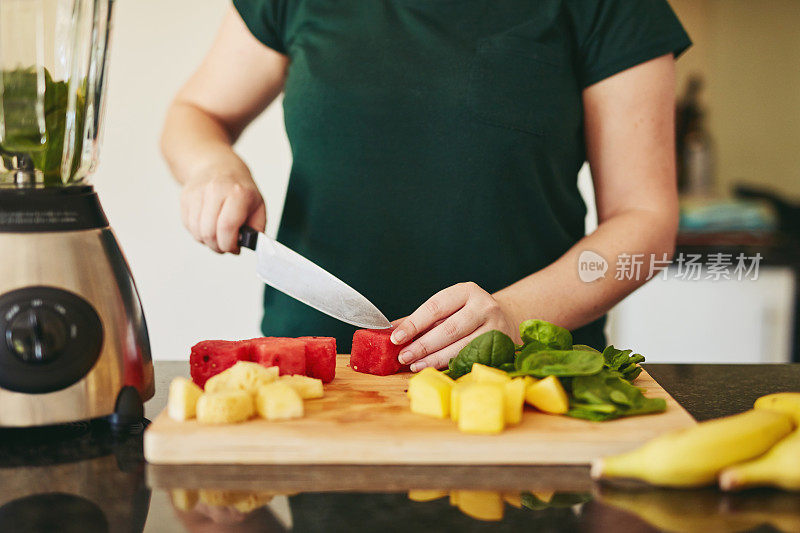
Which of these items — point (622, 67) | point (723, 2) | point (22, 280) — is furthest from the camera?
point (723, 2)

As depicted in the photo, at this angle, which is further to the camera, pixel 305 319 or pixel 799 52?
pixel 799 52

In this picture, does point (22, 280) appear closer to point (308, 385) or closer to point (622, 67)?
point (308, 385)

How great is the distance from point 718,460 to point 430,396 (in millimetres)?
305

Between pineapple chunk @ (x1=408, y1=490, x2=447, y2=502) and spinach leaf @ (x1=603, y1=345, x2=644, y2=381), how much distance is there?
1.17ft

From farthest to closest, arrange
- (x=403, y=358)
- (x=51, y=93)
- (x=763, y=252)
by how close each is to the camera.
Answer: (x=763, y=252), (x=403, y=358), (x=51, y=93)

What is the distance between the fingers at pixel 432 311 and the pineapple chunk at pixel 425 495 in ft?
1.10

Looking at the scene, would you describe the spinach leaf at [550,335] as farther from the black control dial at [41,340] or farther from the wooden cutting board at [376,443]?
the black control dial at [41,340]

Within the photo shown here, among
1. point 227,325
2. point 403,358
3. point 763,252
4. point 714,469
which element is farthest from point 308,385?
point 763,252

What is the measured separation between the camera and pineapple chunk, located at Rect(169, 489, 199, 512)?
2.38ft

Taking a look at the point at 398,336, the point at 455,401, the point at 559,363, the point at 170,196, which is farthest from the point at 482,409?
the point at 170,196

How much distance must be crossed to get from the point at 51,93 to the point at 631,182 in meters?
0.90

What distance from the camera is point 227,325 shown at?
2.52 metres

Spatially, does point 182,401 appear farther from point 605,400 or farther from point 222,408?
point 605,400

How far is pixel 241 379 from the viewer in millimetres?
905
